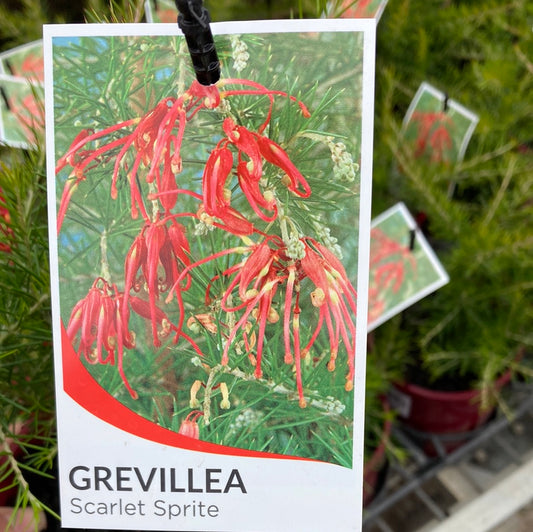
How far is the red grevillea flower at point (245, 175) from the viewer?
320mm

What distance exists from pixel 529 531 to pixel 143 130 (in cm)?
78

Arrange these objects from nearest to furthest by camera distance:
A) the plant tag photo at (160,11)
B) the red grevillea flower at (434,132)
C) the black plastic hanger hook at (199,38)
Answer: the black plastic hanger hook at (199,38) < the plant tag photo at (160,11) < the red grevillea flower at (434,132)

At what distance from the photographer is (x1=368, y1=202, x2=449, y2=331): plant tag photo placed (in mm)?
527

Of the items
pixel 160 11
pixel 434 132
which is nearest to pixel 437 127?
pixel 434 132

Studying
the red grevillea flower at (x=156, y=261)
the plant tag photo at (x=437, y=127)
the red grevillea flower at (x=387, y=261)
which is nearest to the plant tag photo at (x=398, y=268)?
the red grevillea flower at (x=387, y=261)

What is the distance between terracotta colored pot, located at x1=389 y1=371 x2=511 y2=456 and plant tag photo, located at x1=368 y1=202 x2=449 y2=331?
0.84 feet

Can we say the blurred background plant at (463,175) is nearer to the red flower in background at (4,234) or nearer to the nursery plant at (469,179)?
the nursery plant at (469,179)

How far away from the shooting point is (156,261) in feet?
1.09

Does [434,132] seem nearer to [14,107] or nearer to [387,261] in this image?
[387,261]

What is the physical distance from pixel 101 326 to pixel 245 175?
0.39 ft

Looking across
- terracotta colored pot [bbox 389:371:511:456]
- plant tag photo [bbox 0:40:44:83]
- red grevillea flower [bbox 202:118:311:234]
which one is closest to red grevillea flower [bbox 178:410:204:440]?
red grevillea flower [bbox 202:118:311:234]

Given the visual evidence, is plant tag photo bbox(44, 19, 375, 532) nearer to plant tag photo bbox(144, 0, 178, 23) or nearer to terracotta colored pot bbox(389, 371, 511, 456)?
plant tag photo bbox(144, 0, 178, 23)

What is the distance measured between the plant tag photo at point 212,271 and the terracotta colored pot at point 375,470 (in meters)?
0.33

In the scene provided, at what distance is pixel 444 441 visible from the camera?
0.81m
